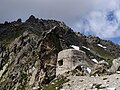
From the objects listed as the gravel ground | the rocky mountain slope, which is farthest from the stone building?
the gravel ground

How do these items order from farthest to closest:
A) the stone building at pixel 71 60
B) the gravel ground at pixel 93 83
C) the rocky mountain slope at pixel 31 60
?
the rocky mountain slope at pixel 31 60
the stone building at pixel 71 60
the gravel ground at pixel 93 83

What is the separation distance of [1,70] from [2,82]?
83.0ft

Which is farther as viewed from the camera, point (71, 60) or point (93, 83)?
point (71, 60)

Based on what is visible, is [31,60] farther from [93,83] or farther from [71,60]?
[93,83]

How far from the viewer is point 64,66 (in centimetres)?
4900

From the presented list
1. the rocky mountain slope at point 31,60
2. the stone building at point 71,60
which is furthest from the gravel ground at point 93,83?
the rocky mountain slope at point 31,60

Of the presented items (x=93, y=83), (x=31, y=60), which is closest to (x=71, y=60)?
(x=93, y=83)

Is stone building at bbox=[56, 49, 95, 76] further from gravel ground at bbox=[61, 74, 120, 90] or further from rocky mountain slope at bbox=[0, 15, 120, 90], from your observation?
gravel ground at bbox=[61, 74, 120, 90]

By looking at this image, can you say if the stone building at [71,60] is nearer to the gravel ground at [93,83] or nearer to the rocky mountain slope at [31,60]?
the rocky mountain slope at [31,60]

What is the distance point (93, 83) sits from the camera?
120ft

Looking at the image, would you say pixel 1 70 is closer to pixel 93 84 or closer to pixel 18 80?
pixel 18 80

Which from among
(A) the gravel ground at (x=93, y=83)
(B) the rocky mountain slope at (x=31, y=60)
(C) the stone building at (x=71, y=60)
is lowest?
(A) the gravel ground at (x=93, y=83)

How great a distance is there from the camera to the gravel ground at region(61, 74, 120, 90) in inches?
1348

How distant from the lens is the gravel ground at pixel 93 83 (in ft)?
112
